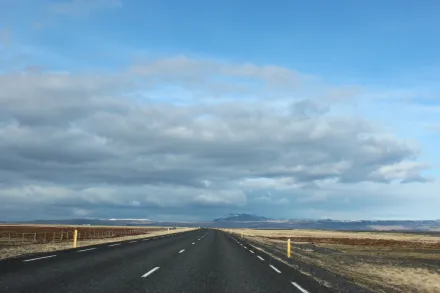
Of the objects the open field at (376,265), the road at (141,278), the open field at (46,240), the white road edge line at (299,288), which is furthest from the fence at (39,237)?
the white road edge line at (299,288)

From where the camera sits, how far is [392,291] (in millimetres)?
13352

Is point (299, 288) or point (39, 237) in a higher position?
point (299, 288)

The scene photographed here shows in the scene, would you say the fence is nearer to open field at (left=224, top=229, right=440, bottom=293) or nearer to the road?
open field at (left=224, top=229, right=440, bottom=293)

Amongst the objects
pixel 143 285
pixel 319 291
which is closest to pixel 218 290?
pixel 143 285

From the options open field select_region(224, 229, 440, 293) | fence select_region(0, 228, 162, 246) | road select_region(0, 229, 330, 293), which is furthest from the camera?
fence select_region(0, 228, 162, 246)

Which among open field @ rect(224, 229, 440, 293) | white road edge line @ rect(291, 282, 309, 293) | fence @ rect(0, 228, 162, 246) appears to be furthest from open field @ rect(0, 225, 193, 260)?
open field @ rect(224, 229, 440, 293)

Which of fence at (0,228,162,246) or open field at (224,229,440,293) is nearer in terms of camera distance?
open field at (224,229,440,293)

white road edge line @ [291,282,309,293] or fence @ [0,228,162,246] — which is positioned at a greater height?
white road edge line @ [291,282,309,293]

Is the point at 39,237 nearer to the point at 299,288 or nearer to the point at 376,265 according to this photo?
the point at 376,265

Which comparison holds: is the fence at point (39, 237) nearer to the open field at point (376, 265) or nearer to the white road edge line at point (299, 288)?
the open field at point (376, 265)

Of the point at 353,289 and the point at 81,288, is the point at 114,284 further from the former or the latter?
the point at 353,289

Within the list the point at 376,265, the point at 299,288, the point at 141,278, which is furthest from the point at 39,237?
the point at 299,288

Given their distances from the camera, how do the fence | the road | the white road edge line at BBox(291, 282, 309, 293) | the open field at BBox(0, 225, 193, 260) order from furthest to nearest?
the fence < the open field at BBox(0, 225, 193, 260) < the white road edge line at BBox(291, 282, 309, 293) < the road

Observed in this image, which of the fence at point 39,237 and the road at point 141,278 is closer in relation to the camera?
the road at point 141,278
